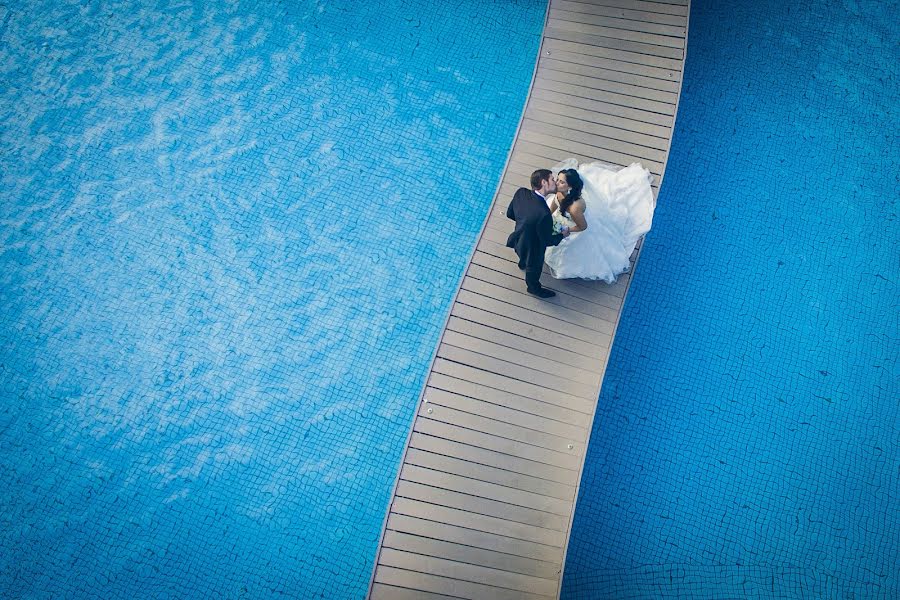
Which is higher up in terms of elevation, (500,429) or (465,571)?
(500,429)

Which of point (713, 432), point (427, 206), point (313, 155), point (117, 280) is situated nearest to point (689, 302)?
point (713, 432)

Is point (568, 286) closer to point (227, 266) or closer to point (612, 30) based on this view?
point (612, 30)

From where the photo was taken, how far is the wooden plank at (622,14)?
5946 mm

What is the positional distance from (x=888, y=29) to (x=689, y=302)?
411 centimetres

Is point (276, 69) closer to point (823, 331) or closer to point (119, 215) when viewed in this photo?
point (119, 215)

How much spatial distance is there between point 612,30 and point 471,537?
4.81 meters

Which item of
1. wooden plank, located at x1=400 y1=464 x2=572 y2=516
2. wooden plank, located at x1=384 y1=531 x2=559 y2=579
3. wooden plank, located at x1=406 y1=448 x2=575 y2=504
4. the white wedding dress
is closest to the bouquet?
the white wedding dress

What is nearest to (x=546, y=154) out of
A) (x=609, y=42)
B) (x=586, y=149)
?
(x=586, y=149)

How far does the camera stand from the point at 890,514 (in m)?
4.93

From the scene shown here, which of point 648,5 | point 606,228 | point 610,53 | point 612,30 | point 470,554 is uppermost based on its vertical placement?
point 648,5

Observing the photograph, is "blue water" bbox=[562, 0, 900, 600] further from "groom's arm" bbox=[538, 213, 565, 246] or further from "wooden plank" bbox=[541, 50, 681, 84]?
"groom's arm" bbox=[538, 213, 565, 246]

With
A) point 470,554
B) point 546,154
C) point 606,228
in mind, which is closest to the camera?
point 470,554

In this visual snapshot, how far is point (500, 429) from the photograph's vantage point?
4.57m

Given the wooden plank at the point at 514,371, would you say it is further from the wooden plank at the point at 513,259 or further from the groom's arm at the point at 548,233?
the groom's arm at the point at 548,233
